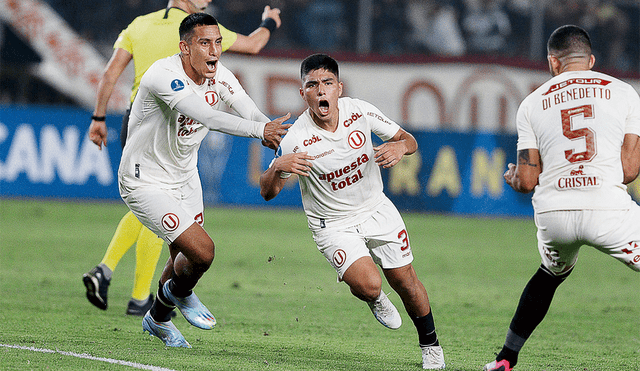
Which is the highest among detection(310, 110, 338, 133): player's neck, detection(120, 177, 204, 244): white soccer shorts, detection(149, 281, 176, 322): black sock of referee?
detection(310, 110, 338, 133): player's neck

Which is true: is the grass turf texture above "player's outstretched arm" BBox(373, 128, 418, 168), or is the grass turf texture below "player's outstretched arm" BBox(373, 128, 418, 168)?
below

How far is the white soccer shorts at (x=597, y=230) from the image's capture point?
174 inches

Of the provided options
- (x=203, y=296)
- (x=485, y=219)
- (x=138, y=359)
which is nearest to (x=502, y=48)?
(x=485, y=219)

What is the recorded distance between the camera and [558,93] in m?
4.55

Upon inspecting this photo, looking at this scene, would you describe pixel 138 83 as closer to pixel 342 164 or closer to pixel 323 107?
pixel 323 107

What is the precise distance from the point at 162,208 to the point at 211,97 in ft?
2.65

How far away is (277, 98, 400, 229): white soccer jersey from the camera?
537cm

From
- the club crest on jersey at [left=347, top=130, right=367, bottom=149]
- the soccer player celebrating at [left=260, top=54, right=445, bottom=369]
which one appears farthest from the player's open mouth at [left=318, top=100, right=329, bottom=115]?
the club crest on jersey at [left=347, top=130, right=367, bottom=149]

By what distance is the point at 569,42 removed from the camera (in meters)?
4.63

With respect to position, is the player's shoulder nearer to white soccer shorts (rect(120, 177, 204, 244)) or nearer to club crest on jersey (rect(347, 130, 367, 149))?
white soccer shorts (rect(120, 177, 204, 244))

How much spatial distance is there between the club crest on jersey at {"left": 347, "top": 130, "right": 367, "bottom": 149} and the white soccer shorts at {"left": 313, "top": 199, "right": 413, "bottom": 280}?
18.0 inches

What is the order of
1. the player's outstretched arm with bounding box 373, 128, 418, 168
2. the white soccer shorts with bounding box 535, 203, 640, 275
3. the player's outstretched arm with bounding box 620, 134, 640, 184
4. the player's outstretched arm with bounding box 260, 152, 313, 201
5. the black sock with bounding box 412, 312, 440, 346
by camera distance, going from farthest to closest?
the black sock with bounding box 412, 312, 440, 346
the player's outstretched arm with bounding box 373, 128, 418, 168
the player's outstretched arm with bounding box 260, 152, 313, 201
the player's outstretched arm with bounding box 620, 134, 640, 184
the white soccer shorts with bounding box 535, 203, 640, 275

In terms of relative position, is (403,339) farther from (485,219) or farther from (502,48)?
(502,48)

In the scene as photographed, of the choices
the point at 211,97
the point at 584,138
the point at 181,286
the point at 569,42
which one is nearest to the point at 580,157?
the point at 584,138
